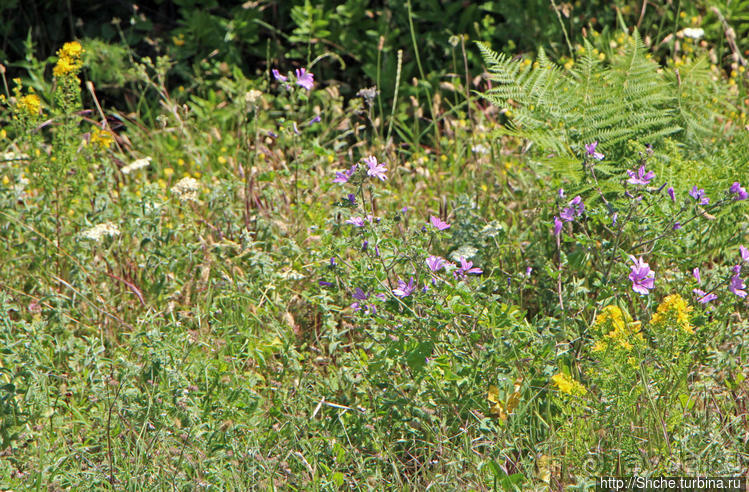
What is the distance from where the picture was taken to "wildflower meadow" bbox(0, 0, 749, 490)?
216 cm

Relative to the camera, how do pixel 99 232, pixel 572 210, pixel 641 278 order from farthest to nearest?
pixel 99 232
pixel 572 210
pixel 641 278

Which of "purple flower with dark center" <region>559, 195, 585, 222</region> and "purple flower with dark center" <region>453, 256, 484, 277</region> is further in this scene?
"purple flower with dark center" <region>559, 195, 585, 222</region>

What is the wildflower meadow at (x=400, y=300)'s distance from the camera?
2164 mm

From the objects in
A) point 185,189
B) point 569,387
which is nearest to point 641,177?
point 569,387

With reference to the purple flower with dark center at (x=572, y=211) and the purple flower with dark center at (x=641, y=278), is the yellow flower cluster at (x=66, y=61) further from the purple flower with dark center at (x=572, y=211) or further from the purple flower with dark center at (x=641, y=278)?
the purple flower with dark center at (x=641, y=278)

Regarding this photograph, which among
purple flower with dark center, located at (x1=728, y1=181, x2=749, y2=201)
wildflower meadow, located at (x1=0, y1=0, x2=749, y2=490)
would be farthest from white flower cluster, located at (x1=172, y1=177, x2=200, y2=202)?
purple flower with dark center, located at (x1=728, y1=181, x2=749, y2=201)

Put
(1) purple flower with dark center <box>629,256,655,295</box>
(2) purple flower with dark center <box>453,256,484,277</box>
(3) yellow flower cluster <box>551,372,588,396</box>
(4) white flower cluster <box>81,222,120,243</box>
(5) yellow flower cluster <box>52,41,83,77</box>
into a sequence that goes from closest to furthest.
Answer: (3) yellow flower cluster <box>551,372,588,396</box>
(1) purple flower with dark center <box>629,256,655,295</box>
(2) purple flower with dark center <box>453,256,484,277</box>
(4) white flower cluster <box>81,222,120,243</box>
(5) yellow flower cluster <box>52,41,83,77</box>

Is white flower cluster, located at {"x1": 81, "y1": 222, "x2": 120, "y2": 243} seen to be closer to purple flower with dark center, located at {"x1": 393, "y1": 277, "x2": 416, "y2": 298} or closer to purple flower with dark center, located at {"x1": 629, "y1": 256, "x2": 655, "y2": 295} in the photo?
purple flower with dark center, located at {"x1": 393, "y1": 277, "x2": 416, "y2": 298}

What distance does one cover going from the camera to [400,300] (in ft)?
7.55

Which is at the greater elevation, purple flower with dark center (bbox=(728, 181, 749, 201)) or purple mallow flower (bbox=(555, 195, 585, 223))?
purple flower with dark center (bbox=(728, 181, 749, 201))

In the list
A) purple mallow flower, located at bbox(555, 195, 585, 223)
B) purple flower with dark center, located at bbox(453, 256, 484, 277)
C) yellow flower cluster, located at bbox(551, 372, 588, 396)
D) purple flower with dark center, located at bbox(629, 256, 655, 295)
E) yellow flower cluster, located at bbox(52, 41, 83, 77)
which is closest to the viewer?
yellow flower cluster, located at bbox(551, 372, 588, 396)

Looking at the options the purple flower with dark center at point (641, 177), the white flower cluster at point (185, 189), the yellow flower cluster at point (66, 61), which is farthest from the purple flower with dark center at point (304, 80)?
the purple flower with dark center at point (641, 177)

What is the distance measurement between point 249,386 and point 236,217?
3.40 ft

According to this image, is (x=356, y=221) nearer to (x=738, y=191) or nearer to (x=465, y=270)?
(x=465, y=270)
